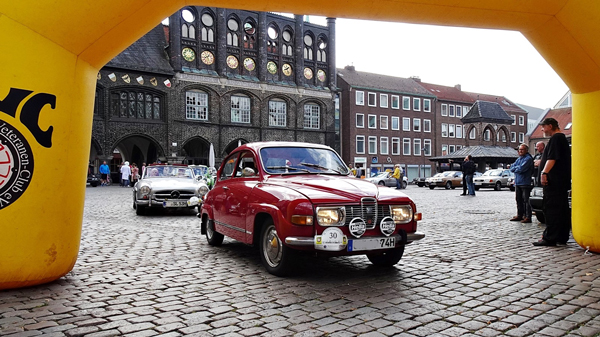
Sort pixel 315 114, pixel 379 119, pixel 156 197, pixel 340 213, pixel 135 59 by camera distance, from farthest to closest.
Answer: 1. pixel 379 119
2. pixel 315 114
3. pixel 135 59
4. pixel 156 197
5. pixel 340 213

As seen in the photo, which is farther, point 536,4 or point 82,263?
point 82,263

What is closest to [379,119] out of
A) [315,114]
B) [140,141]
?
[315,114]

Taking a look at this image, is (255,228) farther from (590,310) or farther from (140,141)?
(140,141)

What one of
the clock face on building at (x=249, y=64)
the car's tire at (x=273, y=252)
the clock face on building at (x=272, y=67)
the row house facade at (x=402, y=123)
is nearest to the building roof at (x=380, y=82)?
the row house facade at (x=402, y=123)

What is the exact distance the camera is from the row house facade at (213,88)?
39.2 m

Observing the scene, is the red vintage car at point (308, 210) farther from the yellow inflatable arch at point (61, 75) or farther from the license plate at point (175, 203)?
the license plate at point (175, 203)

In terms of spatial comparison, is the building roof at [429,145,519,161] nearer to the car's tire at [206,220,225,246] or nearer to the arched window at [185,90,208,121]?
the arched window at [185,90,208,121]

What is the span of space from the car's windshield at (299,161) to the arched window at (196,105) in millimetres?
36809

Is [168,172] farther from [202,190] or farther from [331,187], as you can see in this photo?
[331,187]

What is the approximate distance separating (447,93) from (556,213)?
223ft

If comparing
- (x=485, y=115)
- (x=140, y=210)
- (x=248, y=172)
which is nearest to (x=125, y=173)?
(x=140, y=210)

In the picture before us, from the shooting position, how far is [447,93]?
2842 inches

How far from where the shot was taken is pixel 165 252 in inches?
293

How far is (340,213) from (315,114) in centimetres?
4469
